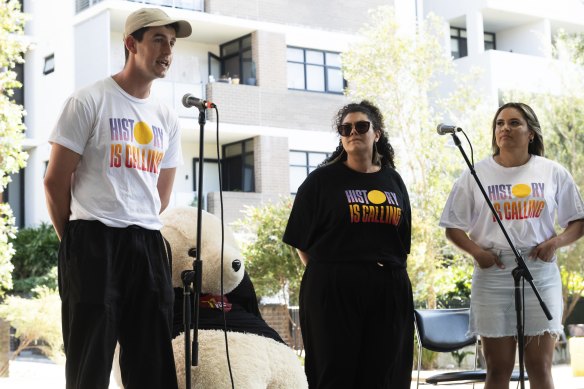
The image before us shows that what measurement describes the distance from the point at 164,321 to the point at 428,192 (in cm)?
1207

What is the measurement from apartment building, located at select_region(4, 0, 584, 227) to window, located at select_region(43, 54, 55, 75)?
0.06 metres

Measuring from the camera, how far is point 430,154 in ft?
52.5

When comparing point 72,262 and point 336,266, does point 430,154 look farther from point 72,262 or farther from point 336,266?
point 72,262

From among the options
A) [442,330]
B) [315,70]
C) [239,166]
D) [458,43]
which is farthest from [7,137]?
[458,43]

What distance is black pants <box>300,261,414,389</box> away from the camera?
16.2ft

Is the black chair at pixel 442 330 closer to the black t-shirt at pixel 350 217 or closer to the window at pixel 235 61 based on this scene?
the black t-shirt at pixel 350 217

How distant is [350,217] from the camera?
495cm

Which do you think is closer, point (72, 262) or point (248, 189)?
point (72, 262)

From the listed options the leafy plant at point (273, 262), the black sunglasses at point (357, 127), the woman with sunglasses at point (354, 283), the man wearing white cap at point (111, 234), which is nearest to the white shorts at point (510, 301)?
the woman with sunglasses at point (354, 283)

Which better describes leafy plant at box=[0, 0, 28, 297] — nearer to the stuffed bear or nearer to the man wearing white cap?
the stuffed bear

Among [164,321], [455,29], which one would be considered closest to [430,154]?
[455,29]

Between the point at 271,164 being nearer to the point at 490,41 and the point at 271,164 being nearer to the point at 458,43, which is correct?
the point at 458,43

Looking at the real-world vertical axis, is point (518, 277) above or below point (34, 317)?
above

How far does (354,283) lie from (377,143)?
87 centimetres
